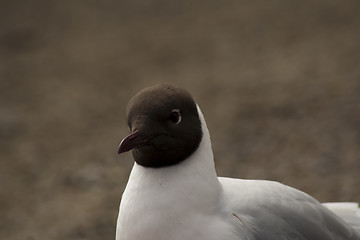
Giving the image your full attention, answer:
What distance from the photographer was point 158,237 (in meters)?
2.06

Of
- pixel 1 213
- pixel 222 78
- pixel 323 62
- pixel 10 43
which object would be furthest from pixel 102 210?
pixel 10 43

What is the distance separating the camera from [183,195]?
2.09m

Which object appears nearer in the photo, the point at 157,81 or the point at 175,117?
the point at 175,117

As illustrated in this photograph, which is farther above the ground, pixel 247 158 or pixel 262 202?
pixel 247 158

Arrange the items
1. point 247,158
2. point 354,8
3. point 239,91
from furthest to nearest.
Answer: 1. point 354,8
2. point 239,91
3. point 247,158

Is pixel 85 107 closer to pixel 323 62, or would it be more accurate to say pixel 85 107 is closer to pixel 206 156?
pixel 323 62

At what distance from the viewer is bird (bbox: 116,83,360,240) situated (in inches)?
80.5

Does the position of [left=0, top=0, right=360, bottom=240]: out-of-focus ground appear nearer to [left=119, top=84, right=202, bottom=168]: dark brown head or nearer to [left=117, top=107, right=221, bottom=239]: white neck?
[left=117, top=107, right=221, bottom=239]: white neck

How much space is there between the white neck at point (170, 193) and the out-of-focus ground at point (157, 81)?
1.32 m

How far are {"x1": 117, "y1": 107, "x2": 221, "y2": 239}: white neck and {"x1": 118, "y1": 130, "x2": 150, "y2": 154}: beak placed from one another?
145mm

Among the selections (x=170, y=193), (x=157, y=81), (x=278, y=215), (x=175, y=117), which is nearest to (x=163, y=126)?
(x=175, y=117)

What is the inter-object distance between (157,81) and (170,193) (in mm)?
3270

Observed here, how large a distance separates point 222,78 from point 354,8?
182 cm

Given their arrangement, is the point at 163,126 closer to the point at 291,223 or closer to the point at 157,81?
the point at 291,223
